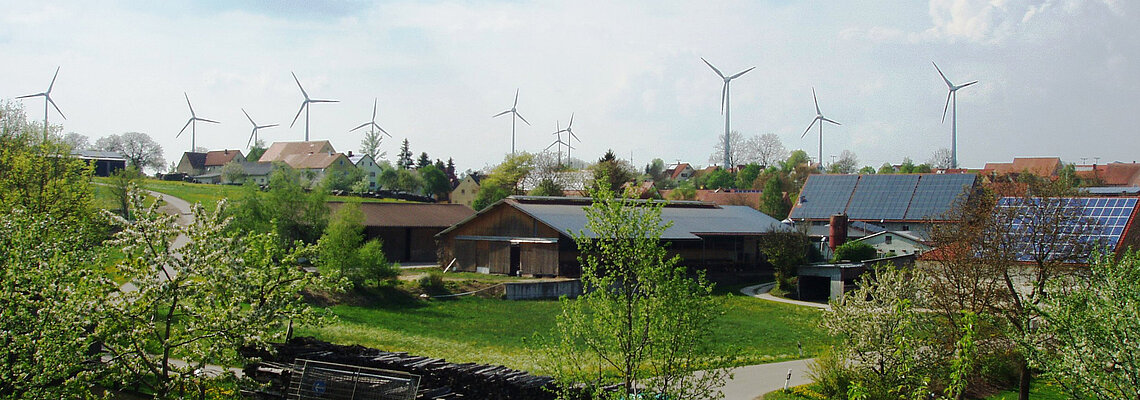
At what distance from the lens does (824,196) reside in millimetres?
71062

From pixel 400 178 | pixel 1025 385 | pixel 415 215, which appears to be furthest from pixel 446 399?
pixel 400 178

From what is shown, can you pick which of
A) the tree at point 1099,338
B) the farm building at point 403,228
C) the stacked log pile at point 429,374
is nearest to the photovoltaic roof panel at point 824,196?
the farm building at point 403,228

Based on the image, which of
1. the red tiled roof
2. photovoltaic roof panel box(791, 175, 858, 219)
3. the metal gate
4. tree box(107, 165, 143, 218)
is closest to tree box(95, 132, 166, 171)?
the red tiled roof

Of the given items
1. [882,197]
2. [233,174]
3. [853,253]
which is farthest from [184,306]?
[233,174]

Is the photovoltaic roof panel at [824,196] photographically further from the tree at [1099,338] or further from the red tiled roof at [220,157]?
the red tiled roof at [220,157]

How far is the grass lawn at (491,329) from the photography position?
27.5 metres

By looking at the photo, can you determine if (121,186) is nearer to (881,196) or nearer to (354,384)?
(354,384)

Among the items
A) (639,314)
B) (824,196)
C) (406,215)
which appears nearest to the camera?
(639,314)

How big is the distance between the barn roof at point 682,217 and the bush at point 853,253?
4432 millimetres

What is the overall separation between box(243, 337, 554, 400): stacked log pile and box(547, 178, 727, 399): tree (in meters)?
4.08

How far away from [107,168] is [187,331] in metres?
97.7

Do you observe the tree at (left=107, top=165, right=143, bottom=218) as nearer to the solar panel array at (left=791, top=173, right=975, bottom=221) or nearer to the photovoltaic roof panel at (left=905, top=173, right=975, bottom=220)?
the solar panel array at (left=791, top=173, right=975, bottom=221)

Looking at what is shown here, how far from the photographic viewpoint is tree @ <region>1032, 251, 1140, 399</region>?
1148 centimetres

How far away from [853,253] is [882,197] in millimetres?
21079
